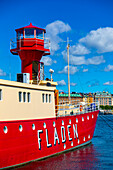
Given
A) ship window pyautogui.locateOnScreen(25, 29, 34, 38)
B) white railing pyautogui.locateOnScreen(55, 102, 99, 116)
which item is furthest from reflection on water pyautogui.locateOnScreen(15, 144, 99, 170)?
ship window pyautogui.locateOnScreen(25, 29, 34, 38)

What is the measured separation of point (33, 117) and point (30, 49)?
826 centimetres

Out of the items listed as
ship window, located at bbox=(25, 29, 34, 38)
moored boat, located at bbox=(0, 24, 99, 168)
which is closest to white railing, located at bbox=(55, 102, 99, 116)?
moored boat, located at bbox=(0, 24, 99, 168)

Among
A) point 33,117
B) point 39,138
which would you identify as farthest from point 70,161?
point 33,117

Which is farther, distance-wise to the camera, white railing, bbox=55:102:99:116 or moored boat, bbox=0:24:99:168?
white railing, bbox=55:102:99:116

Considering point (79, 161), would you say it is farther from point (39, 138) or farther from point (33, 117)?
point (33, 117)

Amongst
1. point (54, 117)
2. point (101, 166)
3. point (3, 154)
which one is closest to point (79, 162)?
point (101, 166)

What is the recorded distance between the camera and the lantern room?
98.1 ft

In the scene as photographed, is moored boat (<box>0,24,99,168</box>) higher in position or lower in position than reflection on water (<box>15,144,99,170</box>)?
higher

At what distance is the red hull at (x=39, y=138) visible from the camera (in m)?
20.6

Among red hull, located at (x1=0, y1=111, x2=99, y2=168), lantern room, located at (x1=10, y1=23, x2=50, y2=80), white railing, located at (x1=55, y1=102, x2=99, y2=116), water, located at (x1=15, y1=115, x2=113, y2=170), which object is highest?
lantern room, located at (x1=10, y1=23, x2=50, y2=80)

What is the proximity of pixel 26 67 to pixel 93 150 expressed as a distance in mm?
10732

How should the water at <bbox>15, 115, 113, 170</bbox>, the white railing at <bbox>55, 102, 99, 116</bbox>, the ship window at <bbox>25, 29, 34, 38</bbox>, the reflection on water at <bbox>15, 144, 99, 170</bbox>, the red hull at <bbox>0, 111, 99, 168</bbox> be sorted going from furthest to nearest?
1. the ship window at <bbox>25, 29, 34, 38</bbox>
2. the white railing at <bbox>55, 102, 99, 116</bbox>
3. the water at <bbox>15, 115, 113, 170</bbox>
4. the reflection on water at <bbox>15, 144, 99, 170</bbox>
5. the red hull at <bbox>0, 111, 99, 168</bbox>

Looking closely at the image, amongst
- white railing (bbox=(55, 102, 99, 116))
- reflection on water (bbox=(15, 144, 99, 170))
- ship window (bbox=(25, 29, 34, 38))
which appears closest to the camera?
reflection on water (bbox=(15, 144, 99, 170))

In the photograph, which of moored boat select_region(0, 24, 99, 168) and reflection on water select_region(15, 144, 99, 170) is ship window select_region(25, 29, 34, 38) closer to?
moored boat select_region(0, 24, 99, 168)
